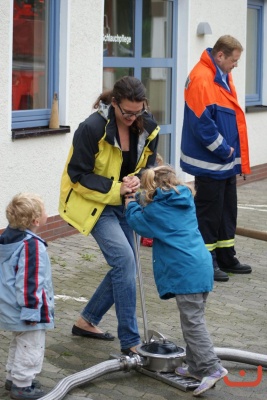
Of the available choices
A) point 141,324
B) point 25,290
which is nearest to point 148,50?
point 141,324

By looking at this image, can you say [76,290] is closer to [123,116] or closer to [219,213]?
[219,213]

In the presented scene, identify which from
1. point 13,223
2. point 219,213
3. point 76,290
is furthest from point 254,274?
point 13,223

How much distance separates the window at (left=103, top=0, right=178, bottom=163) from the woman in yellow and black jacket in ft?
16.6

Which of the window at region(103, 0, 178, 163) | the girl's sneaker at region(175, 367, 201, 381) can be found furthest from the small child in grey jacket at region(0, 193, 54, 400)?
the window at region(103, 0, 178, 163)

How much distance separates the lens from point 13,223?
211 inches

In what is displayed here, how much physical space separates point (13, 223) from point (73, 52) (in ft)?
16.2

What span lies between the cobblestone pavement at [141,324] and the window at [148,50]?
7.58 feet

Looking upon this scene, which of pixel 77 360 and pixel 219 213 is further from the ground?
pixel 219 213

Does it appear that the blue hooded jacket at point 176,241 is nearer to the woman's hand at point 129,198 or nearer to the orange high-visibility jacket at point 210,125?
the woman's hand at point 129,198

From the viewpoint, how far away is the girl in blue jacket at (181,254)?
5551 mm

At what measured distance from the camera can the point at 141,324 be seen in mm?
7082

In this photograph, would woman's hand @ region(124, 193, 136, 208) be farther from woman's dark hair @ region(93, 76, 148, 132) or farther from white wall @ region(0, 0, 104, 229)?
white wall @ region(0, 0, 104, 229)

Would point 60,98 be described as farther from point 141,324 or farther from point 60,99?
point 141,324

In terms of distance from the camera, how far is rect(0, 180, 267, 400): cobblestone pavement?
18.8ft
